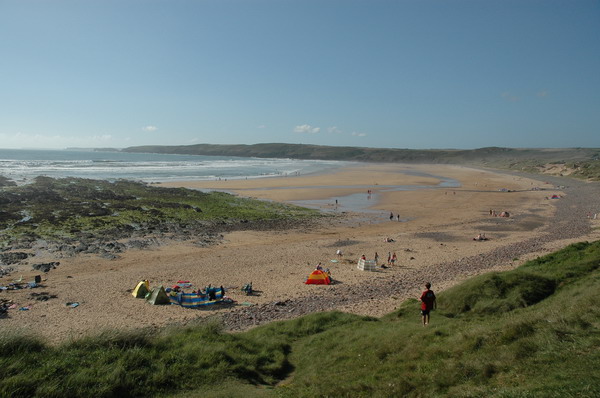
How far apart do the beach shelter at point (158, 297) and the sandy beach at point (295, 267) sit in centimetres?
38

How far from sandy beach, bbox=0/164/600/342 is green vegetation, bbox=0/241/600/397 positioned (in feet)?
4.91

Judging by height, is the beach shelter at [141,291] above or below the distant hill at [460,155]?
below

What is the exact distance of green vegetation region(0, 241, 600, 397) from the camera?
18.7 feet

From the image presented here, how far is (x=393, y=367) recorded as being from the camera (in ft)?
22.9

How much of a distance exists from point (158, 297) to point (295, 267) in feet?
23.2

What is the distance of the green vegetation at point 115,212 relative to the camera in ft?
86.0

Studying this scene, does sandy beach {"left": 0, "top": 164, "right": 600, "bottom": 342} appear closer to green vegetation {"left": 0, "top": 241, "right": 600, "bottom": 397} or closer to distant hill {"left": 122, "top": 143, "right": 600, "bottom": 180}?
green vegetation {"left": 0, "top": 241, "right": 600, "bottom": 397}

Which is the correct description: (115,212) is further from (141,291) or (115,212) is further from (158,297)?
(158,297)

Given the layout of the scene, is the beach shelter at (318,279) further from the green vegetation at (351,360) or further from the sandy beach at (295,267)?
the green vegetation at (351,360)

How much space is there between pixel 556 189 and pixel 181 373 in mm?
58702

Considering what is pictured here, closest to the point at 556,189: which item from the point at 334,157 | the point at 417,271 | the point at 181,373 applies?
the point at 417,271

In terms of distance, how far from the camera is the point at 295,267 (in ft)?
62.3

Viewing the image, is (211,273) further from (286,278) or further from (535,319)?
(535,319)

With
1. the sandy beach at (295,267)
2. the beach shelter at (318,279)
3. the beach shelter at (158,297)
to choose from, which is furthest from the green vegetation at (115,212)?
the beach shelter at (318,279)
